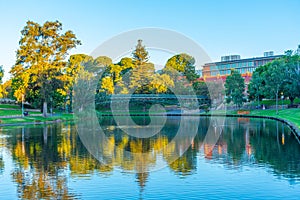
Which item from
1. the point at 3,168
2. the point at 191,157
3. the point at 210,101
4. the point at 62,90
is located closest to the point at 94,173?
the point at 3,168

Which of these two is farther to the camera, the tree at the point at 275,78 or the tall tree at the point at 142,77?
the tall tree at the point at 142,77

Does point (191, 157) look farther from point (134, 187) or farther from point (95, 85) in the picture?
point (95, 85)

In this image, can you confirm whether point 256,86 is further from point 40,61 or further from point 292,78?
point 40,61

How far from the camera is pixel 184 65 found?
126 metres

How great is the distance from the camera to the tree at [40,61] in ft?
218

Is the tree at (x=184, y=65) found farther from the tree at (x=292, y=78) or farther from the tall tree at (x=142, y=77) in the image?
the tree at (x=292, y=78)

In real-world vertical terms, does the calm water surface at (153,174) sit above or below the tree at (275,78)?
below

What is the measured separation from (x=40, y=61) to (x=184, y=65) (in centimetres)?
6421

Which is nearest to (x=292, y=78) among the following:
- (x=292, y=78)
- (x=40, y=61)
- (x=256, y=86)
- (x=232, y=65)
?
(x=292, y=78)

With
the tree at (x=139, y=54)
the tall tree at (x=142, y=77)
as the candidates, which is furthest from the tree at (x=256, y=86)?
the tree at (x=139, y=54)

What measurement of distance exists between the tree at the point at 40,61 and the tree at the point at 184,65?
55777 millimetres

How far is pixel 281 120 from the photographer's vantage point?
195 ft

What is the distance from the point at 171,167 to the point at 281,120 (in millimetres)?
40747

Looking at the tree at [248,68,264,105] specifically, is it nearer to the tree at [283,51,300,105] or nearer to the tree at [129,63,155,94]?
the tree at [283,51,300,105]
